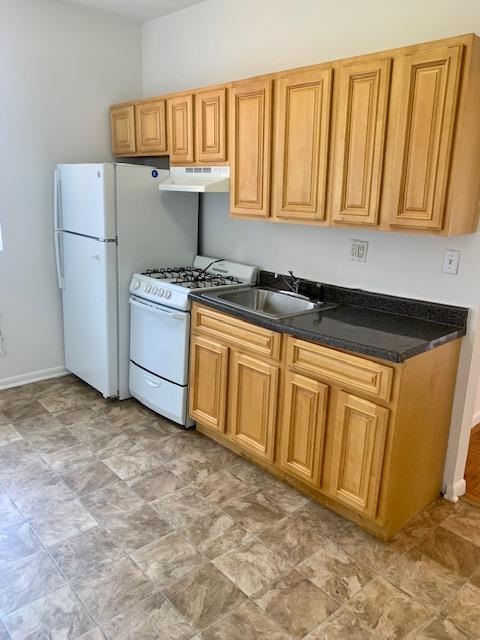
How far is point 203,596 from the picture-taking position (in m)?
1.90

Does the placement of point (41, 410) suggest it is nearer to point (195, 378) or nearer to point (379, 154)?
point (195, 378)

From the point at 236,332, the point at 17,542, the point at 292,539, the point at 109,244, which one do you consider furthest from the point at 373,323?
the point at 17,542

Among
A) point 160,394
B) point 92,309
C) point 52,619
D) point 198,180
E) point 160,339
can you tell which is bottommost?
point 52,619

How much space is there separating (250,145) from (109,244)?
114 centimetres

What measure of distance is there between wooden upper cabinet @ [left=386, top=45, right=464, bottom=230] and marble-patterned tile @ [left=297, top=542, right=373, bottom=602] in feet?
4.79

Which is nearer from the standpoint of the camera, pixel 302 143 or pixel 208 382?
pixel 302 143

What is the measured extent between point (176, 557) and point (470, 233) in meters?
1.92

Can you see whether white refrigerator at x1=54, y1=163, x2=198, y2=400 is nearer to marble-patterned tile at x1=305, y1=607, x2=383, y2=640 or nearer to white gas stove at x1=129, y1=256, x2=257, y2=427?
white gas stove at x1=129, y1=256, x2=257, y2=427

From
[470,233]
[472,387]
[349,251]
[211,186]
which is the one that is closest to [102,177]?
[211,186]

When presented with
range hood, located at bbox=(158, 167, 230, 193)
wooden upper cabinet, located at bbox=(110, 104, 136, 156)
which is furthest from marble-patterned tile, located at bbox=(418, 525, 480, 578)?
wooden upper cabinet, located at bbox=(110, 104, 136, 156)

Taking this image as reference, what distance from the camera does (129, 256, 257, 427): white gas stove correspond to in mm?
3064

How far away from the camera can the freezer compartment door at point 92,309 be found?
333 centimetres

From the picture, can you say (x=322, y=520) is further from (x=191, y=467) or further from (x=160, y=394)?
(x=160, y=394)

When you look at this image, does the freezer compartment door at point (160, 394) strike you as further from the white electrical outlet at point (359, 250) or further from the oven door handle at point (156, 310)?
the white electrical outlet at point (359, 250)
